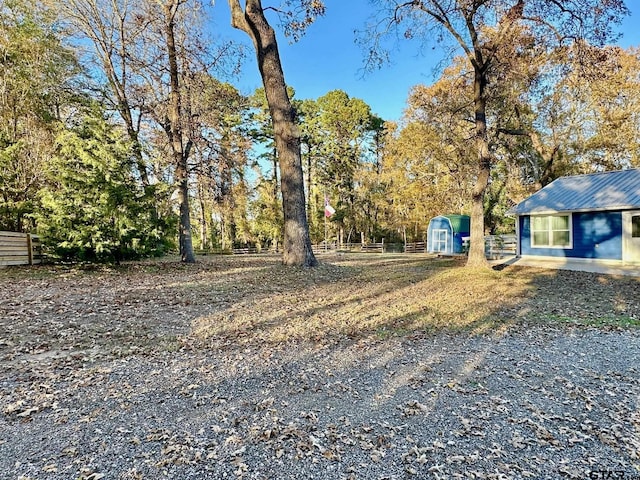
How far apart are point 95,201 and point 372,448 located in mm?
9437

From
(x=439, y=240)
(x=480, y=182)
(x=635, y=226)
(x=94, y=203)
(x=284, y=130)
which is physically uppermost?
(x=284, y=130)

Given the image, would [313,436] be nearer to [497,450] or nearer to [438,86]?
[497,450]

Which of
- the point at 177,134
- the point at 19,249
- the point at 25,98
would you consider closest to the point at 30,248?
the point at 19,249

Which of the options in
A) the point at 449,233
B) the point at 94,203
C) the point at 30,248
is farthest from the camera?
the point at 449,233

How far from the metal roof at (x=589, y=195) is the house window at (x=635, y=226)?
474 mm

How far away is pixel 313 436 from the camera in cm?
243

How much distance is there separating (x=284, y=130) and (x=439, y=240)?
14.2 meters

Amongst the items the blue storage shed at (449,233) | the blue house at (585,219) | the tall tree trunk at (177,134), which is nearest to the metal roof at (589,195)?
the blue house at (585,219)

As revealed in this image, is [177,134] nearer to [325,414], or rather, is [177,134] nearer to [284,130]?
[284,130]

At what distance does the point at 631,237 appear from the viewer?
40.2 feet

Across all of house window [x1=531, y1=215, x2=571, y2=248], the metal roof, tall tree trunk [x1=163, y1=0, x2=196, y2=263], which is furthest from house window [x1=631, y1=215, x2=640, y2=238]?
tall tree trunk [x1=163, y1=0, x2=196, y2=263]

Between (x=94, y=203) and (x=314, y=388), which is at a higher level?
(x=94, y=203)

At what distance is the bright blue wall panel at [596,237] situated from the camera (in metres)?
12.5

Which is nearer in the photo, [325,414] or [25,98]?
[325,414]
